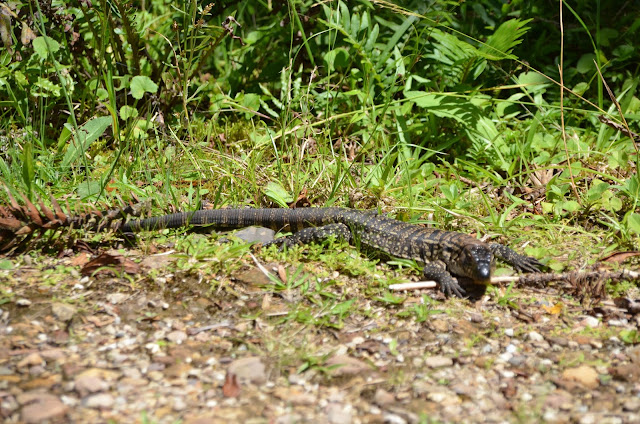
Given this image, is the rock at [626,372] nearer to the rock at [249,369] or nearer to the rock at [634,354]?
the rock at [634,354]

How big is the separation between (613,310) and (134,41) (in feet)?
16.0

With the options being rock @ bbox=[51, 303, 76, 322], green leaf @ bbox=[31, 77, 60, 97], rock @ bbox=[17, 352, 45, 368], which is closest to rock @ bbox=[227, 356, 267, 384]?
rock @ bbox=[17, 352, 45, 368]

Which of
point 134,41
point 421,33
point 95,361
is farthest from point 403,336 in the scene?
point 134,41

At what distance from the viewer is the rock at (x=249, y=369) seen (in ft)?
10.5

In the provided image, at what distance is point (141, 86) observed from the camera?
605cm

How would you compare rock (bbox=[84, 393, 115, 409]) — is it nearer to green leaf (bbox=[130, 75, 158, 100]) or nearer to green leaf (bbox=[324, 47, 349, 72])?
green leaf (bbox=[130, 75, 158, 100])

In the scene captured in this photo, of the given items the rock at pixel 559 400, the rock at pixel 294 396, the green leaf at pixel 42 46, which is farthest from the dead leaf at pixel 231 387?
the green leaf at pixel 42 46

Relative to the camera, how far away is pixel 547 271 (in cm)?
446

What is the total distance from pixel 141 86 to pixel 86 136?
0.89 meters

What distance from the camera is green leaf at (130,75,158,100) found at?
599 cm

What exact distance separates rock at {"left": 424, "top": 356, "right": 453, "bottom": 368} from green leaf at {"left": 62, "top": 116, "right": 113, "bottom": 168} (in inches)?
142

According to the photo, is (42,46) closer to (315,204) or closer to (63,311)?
(315,204)

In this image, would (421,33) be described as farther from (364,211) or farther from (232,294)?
(232,294)

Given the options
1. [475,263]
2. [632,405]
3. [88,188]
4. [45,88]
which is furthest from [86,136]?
[632,405]
